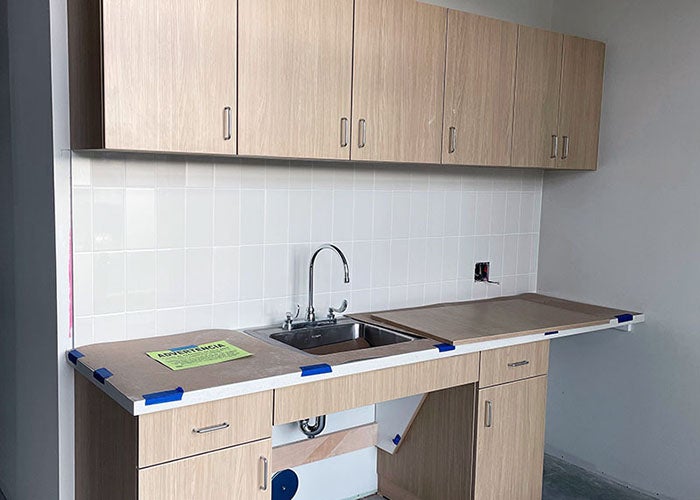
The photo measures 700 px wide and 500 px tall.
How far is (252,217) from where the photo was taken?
2.58m

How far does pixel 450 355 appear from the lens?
2.42m

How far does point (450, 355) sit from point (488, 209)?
3.78ft

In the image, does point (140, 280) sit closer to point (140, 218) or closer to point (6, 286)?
point (140, 218)

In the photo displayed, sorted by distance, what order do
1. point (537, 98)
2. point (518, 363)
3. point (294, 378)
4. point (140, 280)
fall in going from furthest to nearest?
point (537, 98) < point (518, 363) < point (140, 280) < point (294, 378)

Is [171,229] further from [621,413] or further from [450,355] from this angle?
[621,413]

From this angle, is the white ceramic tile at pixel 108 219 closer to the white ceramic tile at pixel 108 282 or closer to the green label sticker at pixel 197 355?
the white ceramic tile at pixel 108 282

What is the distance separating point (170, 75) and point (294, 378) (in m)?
0.99

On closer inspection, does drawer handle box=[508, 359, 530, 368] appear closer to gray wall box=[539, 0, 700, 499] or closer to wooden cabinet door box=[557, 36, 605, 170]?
gray wall box=[539, 0, 700, 499]

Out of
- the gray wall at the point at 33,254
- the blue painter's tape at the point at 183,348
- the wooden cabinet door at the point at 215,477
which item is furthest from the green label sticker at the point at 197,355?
the gray wall at the point at 33,254

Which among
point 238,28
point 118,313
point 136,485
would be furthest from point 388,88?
point 136,485

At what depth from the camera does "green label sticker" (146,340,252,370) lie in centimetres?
206

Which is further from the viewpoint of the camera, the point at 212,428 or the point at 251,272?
the point at 251,272

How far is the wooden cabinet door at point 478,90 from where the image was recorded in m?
2.66

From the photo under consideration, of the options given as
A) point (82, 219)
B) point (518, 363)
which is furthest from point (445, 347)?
point (82, 219)
